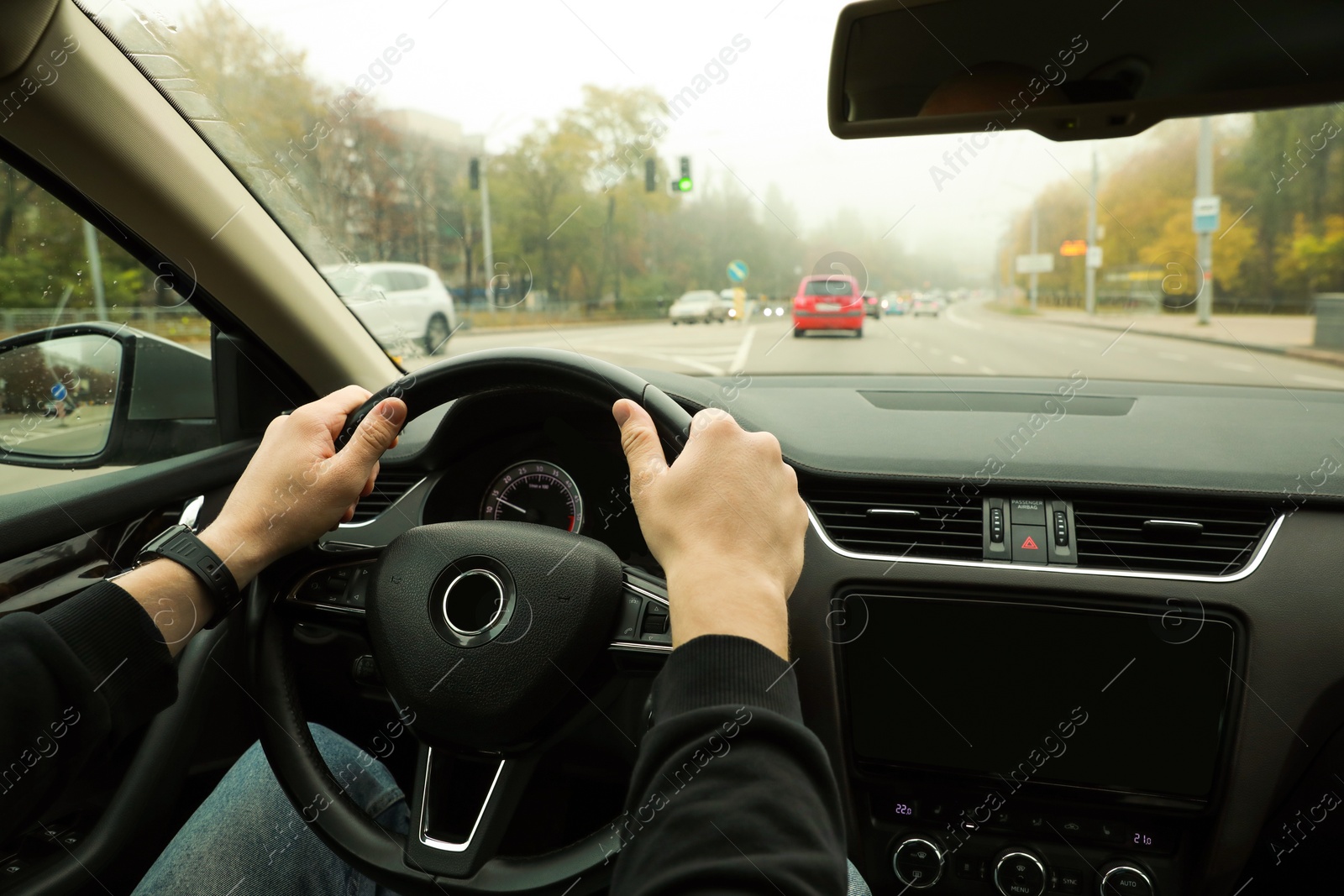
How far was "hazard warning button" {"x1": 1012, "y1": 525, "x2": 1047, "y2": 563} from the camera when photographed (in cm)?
203

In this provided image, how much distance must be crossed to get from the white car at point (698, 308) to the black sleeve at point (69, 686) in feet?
7.53

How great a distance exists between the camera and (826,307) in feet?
12.2

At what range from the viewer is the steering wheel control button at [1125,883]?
200cm

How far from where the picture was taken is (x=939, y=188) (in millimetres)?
2803

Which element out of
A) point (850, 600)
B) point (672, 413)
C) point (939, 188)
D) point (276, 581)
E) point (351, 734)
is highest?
point (939, 188)

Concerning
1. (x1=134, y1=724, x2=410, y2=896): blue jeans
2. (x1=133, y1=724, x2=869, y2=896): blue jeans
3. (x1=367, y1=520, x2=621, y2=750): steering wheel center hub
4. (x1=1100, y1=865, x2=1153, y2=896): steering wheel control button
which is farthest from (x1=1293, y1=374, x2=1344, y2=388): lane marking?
(x1=134, y1=724, x2=410, y2=896): blue jeans

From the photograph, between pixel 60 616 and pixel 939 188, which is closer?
pixel 60 616

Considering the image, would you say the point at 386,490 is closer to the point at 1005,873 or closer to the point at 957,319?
the point at 1005,873

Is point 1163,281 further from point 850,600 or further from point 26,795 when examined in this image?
point 26,795

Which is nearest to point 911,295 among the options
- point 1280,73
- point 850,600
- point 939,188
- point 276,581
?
point 939,188

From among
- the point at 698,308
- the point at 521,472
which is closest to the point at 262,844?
the point at 521,472

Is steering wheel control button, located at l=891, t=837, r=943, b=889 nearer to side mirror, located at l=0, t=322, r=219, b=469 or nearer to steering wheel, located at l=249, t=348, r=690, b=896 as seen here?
steering wheel, located at l=249, t=348, r=690, b=896

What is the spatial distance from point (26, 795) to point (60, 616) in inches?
12.1

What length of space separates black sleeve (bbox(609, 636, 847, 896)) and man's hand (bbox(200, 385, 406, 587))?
2.78ft
